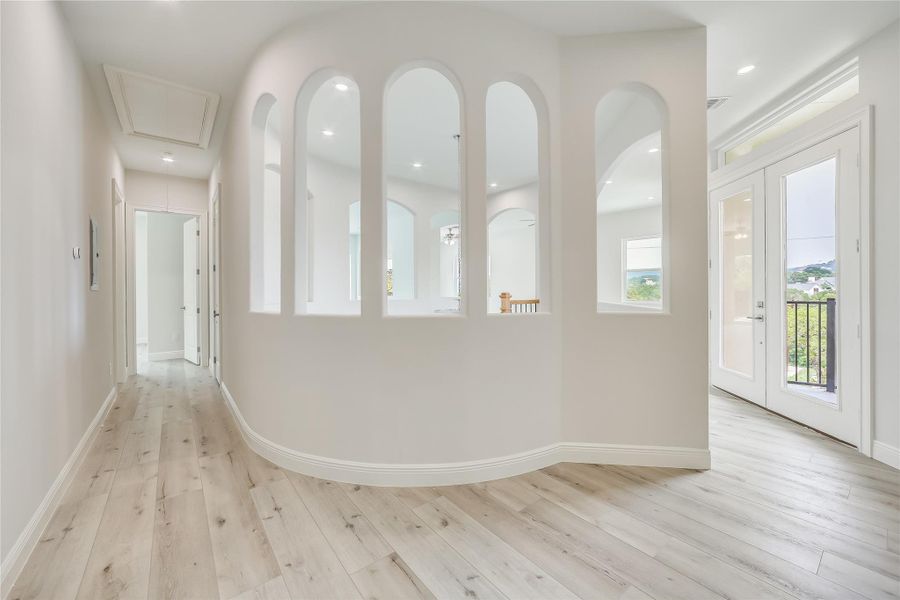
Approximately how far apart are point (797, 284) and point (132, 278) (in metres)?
7.32

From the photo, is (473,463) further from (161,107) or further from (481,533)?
(161,107)

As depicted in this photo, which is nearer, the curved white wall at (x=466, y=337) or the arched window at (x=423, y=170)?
the curved white wall at (x=466, y=337)

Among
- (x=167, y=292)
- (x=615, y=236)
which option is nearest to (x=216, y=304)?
(x=167, y=292)

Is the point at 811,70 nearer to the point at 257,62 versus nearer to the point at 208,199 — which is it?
the point at 257,62

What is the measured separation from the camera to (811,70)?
9.34 feet

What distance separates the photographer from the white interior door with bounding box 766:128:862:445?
2.66 meters

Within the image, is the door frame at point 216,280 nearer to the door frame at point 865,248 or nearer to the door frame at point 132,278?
the door frame at point 132,278

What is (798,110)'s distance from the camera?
315 centimetres

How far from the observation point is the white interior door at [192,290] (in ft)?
17.6

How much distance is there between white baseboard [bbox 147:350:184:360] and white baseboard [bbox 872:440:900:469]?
8.41 meters

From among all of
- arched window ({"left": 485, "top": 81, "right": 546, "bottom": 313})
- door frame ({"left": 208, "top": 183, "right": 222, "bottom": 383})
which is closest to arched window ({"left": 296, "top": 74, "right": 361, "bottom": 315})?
door frame ({"left": 208, "top": 183, "right": 222, "bottom": 383})

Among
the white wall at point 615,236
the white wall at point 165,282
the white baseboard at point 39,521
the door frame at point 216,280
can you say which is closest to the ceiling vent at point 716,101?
the door frame at point 216,280

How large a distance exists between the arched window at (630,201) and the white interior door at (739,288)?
2.86ft

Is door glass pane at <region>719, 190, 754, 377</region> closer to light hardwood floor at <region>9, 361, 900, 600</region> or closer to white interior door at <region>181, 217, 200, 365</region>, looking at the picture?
light hardwood floor at <region>9, 361, 900, 600</region>
